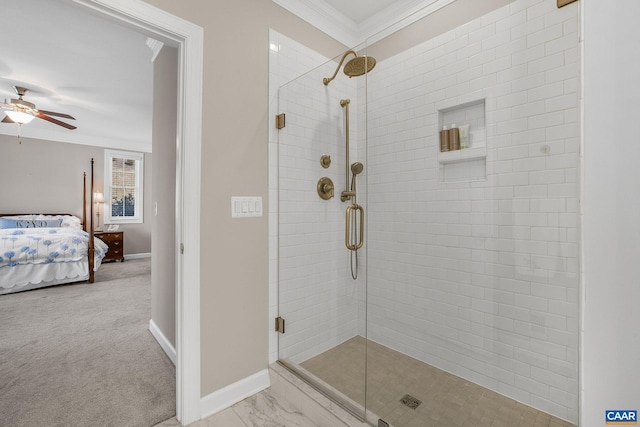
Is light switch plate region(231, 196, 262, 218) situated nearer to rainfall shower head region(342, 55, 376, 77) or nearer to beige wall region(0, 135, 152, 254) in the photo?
rainfall shower head region(342, 55, 376, 77)

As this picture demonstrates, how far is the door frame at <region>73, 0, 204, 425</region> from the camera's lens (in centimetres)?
155

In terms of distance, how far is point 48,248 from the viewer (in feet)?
13.2

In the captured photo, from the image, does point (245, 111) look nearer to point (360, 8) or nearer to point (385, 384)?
point (360, 8)

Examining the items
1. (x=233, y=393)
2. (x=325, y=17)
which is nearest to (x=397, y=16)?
(x=325, y=17)

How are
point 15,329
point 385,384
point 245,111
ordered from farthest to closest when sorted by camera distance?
point 15,329 < point 245,111 < point 385,384

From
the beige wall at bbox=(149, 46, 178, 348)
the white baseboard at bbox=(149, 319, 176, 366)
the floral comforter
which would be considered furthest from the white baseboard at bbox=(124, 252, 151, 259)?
the beige wall at bbox=(149, 46, 178, 348)

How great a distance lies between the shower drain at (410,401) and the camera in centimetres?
151

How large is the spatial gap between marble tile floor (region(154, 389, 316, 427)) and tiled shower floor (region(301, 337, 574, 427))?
0.81ft

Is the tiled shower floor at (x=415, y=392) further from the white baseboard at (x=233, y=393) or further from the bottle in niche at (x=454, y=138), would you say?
the bottle in niche at (x=454, y=138)

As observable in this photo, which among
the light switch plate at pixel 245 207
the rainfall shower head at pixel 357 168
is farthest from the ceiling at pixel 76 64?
the rainfall shower head at pixel 357 168

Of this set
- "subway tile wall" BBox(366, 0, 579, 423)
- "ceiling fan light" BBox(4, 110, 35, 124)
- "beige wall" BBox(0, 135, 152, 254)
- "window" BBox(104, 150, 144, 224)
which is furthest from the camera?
"window" BBox(104, 150, 144, 224)

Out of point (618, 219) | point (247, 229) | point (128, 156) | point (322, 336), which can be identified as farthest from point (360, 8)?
point (128, 156)

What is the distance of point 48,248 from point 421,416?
5080 millimetres

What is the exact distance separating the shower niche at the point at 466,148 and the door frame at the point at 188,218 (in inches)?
59.0
